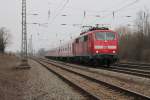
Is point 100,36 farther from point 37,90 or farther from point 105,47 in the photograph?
point 37,90

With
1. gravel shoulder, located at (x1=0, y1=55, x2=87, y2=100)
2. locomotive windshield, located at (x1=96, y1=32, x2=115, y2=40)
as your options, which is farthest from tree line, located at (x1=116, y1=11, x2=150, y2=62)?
gravel shoulder, located at (x1=0, y1=55, x2=87, y2=100)

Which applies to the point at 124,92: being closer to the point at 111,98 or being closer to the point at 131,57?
the point at 111,98

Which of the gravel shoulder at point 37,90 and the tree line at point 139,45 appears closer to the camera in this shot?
the gravel shoulder at point 37,90

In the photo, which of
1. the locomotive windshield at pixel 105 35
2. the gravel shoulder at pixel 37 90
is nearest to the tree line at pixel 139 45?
the locomotive windshield at pixel 105 35

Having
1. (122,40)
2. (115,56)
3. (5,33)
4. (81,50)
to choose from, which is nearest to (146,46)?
(122,40)

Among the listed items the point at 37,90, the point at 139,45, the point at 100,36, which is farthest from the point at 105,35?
the point at 139,45

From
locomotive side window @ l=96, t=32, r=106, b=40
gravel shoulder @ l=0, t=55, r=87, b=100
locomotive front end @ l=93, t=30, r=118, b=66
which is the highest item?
locomotive side window @ l=96, t=32, r=106, b=40

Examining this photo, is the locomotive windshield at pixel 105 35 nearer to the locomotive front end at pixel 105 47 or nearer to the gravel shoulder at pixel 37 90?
the locomotive front end at pixel 105 47

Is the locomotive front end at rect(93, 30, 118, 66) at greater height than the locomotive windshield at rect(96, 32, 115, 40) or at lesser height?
lesser

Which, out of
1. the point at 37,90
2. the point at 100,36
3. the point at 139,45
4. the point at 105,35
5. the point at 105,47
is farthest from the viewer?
the point at 139,45

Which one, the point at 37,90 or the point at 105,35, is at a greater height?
the point at 105,35

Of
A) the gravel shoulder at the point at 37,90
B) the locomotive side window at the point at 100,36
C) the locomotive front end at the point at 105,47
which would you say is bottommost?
the gravel shoulder at the point at 37,90

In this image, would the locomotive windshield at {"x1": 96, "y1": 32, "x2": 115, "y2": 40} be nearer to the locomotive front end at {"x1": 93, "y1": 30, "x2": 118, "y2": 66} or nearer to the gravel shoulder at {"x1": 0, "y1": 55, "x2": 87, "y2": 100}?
the locomotive front end at {"x1": 93, "y1": 30, "x2": 118, "y2": 66}

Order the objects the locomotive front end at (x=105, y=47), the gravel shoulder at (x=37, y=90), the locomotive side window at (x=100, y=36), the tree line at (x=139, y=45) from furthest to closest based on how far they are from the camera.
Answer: the tree line at (x=139, y=45)
the locomotive side window at (x=100, y=36)
the locomotive front end at (x=105, y=47)
the gravel shoulder at (x=37, y=90)
